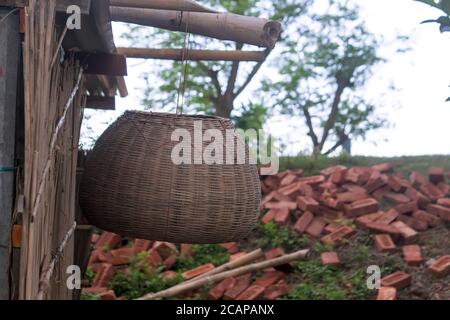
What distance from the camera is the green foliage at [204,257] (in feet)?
21.4

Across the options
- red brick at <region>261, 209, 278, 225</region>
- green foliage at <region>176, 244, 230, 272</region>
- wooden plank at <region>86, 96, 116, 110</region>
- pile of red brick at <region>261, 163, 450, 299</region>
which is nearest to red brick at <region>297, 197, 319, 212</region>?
pile of red brick at <region>261, 163, 450, 299</region>

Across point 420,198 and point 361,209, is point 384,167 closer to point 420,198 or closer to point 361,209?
point 420,198

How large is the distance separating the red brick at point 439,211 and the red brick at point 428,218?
4 centimetres

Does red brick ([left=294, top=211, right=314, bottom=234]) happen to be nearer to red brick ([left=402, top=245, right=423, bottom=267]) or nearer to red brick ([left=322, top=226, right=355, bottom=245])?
red brick ([left=322, top=226, right=355, bottom=245])

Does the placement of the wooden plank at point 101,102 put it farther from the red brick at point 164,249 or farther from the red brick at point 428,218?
the red brick at point 428,218

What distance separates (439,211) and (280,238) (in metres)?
1.34

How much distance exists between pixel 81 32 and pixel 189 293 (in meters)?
3.14

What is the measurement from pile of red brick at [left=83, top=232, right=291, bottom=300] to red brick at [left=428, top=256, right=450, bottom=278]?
110cm

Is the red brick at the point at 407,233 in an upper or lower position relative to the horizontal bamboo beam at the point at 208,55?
lower

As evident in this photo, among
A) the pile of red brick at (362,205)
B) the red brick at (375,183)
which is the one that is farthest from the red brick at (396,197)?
the red brick at (375,183)

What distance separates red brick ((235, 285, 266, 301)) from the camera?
5900 mm

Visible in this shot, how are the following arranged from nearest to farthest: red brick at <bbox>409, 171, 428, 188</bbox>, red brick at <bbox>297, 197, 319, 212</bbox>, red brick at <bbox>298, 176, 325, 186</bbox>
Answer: red brick at <bbox>297, 197, 319, 212</bbox>
red brick at <bbox>409, 171, 428, 188</bbox>
red brick at <bbox>298, 176, 325, 186</bbox>
